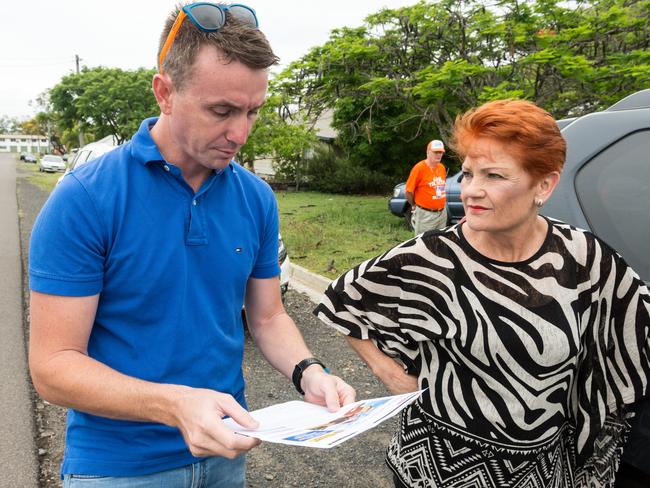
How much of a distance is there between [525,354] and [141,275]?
109 cm

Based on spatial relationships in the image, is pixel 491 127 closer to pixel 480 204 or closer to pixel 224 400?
pixel 480 204

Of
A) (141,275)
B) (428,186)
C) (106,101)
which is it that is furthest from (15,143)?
(141,275)

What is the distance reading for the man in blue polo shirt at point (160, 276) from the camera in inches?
52.1

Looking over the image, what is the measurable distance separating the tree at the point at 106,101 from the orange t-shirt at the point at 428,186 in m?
26.7

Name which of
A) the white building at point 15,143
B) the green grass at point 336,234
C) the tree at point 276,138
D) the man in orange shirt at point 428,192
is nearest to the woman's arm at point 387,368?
the green grass at point 336,234

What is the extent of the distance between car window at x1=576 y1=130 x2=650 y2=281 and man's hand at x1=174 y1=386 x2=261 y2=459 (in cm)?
152

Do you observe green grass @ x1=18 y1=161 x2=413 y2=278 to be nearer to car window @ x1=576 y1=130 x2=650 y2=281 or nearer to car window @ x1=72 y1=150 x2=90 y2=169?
car window @ x1=72 y1=150 x2=90 y2=169

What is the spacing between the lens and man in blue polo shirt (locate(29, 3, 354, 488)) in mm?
1322

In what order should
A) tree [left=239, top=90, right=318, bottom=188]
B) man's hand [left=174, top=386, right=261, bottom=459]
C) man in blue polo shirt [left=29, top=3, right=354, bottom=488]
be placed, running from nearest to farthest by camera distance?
man's hand [left=174, top=386, right=261, bottom=459] < man in blue polo shirt [left=29, top=3, right=354, bottom=488] < tree [left=239, top=90, right=318, bottom=188]

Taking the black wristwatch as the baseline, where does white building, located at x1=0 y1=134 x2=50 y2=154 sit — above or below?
below

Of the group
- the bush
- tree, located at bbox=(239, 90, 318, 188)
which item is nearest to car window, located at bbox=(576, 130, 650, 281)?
tree, located at bbox=(239, 90, 318, 188)

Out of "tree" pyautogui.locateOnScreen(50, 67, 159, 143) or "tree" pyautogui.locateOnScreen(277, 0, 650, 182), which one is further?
"tree" pyautogui.locateOnScreen(50, 67, 159, 143)

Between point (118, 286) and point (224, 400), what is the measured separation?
39 centimetres

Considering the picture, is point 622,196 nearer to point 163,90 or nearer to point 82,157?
point 163,90
